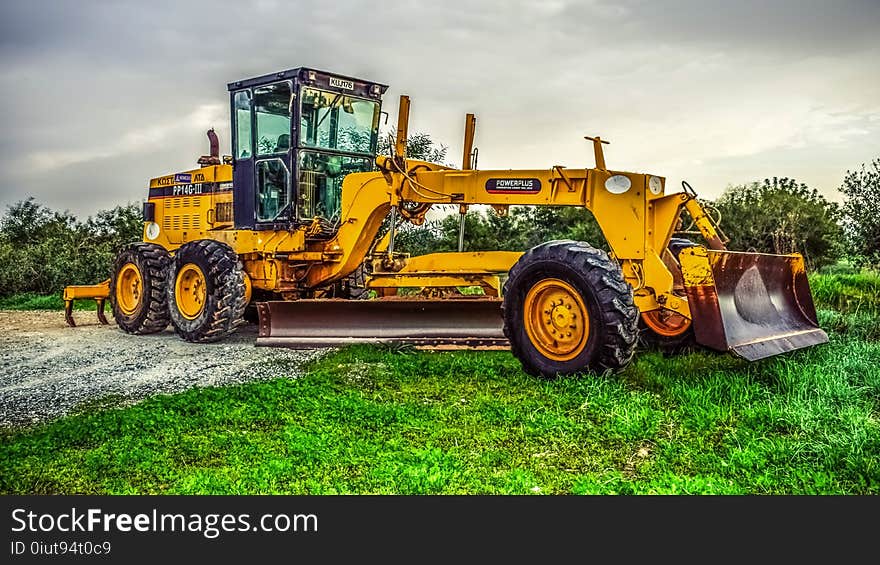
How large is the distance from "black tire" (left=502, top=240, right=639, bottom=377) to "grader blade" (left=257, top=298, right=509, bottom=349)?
109 centimetres

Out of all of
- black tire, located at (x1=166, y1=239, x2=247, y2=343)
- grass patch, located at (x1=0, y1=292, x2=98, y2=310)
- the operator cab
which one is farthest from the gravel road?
grass patch, located at (x1=0, y1=292, x2=98, y2=310)

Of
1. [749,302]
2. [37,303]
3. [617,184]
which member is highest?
[617,184]

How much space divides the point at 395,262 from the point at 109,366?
3002mm

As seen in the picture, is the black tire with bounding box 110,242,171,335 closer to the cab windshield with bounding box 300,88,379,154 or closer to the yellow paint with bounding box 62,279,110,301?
the yellow paint with bounding box 62,279,110,301

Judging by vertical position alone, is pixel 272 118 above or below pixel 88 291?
above

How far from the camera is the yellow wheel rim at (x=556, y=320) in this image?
20.4 feet

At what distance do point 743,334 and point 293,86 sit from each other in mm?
5598

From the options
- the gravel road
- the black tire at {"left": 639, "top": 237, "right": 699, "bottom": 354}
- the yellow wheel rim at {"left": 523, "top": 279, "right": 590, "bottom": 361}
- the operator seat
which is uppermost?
the operator seat

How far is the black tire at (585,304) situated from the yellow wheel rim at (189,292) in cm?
455

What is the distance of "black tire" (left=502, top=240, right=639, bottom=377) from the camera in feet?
19.5

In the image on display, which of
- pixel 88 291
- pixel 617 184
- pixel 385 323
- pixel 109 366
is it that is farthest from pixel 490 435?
pixel 88 291

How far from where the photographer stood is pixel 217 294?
30.0ft

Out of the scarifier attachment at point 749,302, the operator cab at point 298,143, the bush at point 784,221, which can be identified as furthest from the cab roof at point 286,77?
the bush at point 784,221

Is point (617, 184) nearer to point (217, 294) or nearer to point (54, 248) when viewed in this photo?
point (217, 294)
